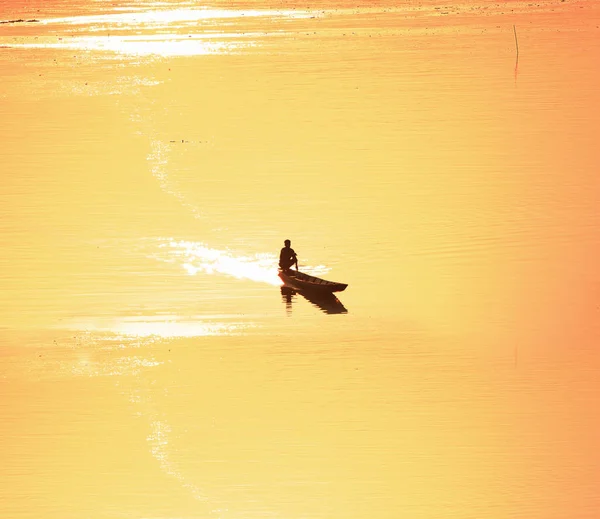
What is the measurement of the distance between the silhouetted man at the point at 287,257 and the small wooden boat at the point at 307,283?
0.19m

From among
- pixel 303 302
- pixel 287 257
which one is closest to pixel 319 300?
pixel 303 302

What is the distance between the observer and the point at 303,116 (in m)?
47.3

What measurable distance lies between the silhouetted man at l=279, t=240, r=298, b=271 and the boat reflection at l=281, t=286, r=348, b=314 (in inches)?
29.7

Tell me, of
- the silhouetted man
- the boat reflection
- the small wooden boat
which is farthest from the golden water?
the silhouetted man

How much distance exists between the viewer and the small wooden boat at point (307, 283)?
986 inches

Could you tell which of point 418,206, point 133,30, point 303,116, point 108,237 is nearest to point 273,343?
point 108,237

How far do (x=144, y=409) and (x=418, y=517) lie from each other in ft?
17.0

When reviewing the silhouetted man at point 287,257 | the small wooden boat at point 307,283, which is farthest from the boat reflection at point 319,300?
the silhouetted man at point 287,257

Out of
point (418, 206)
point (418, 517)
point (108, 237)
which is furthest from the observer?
point (418, 206)

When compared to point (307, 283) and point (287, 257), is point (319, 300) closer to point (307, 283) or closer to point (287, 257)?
point (307, 283)

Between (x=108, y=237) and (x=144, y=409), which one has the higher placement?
(x=108, y=237)

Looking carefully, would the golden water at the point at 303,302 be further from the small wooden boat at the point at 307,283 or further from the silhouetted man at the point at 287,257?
the silhouetted man at the point at 287,257

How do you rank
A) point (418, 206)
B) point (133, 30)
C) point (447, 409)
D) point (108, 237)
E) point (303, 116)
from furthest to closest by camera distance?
point (133, 30) → point (303, 116) → point (418, 206) → point (108, 237) → point (447, 409)

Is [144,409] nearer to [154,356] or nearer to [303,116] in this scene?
[154,356]
